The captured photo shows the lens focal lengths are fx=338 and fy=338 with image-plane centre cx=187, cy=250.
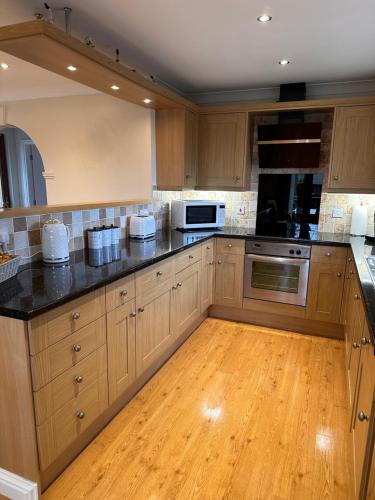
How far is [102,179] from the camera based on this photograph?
3760 mm

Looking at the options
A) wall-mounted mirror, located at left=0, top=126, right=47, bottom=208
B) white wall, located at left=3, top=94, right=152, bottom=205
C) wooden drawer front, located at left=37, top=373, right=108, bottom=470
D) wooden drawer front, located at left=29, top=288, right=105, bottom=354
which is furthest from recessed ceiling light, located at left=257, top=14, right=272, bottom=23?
wall-mounted mirror, located at left=0, top=126, right=47, bottom=208

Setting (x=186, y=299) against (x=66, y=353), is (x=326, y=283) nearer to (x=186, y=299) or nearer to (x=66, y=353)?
(x=186, y=299)

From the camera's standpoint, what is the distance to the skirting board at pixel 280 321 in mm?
3297

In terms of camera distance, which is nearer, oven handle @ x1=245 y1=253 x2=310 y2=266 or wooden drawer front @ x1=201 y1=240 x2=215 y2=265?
oven handle @ x1=245 y1=253 x2=310 y2=266

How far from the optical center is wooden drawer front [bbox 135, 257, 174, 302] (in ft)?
7.18

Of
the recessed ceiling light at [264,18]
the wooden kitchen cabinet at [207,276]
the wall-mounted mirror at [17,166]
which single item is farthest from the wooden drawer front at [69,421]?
the wall-mounted mirror at [17,166]

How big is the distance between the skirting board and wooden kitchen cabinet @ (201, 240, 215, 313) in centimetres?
20

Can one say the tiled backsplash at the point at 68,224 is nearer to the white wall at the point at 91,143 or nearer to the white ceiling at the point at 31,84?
the white wall at the point at 91,143

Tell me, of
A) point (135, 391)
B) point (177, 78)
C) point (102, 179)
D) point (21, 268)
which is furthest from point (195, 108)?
point (135, 391)

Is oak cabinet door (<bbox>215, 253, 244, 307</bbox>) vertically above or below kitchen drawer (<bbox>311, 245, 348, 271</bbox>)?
below

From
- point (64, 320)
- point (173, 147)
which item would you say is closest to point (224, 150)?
point (173, 147)

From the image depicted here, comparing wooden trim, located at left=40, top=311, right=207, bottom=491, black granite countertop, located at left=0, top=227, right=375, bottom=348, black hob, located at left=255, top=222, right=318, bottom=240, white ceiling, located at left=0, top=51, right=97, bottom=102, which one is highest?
white ceiling, located at left=0, top=51, right=97, bottom=102

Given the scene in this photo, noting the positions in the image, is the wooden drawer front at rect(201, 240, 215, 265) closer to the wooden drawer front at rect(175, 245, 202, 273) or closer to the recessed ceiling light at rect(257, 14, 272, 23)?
Answer: the wooden drawer front at rect(175, 245, 202, 273)

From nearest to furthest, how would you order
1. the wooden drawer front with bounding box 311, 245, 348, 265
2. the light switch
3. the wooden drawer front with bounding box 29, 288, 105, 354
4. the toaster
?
the wooden drawer front with bounding box 29, 288, 105, 354
the toaster
the wooden drawer front with bounding box 311, 245, 348, 265
the light switch
